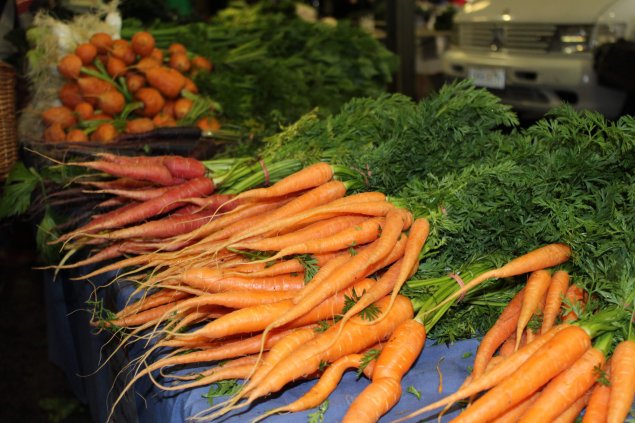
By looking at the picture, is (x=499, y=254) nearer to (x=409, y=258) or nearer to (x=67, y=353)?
(x=409, y=258)

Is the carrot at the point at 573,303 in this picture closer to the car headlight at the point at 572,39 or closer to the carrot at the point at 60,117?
the carrot at the point at 60,117

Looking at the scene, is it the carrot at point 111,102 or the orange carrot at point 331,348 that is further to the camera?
the carrot at point 111,102

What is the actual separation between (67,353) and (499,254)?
2270mm

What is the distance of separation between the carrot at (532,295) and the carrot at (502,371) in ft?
0.20

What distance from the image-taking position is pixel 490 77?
5.73 metres

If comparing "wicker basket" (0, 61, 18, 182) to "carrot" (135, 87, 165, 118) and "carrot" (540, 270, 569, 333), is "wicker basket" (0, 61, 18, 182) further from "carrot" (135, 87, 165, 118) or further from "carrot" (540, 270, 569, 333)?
"carrot" (540, 270, 569, 333)

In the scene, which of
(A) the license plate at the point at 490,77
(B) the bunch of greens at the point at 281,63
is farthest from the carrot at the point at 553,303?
(A) the license plate at the point at 490,77

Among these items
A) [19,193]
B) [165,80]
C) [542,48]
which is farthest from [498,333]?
[542,48]

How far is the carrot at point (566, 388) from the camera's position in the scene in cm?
129

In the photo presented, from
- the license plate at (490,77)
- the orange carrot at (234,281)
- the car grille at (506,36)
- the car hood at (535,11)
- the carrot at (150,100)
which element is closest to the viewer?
the orange carrot at (234,281)

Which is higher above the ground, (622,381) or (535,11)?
(535,11)

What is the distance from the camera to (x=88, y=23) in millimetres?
3969

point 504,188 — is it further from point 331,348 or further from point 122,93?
point 122,93

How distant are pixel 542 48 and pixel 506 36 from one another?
491mm
